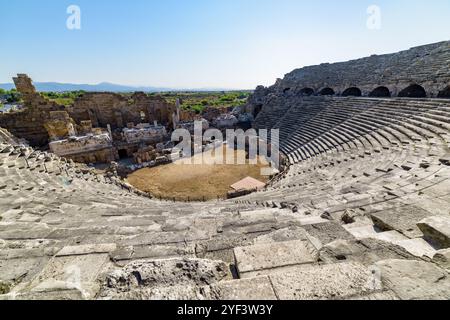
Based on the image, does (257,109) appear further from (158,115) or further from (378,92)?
(378,92)

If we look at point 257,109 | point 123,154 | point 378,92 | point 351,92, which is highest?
point 351,92

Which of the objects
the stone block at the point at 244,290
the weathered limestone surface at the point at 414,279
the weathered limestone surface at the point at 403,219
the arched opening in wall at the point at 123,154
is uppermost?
the weathered limestone surface at the point at 414,279

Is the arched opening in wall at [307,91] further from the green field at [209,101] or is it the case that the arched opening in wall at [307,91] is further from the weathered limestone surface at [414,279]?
the weathered limestone surface at [414,279]

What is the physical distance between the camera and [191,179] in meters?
14.3

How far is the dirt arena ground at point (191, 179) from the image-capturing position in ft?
41.1

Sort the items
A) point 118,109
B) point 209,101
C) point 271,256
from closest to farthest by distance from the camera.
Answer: point 271,256 → point 118,109 → point 209,101

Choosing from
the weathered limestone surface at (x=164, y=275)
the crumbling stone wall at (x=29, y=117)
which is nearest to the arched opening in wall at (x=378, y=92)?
the weathered limestone surface at (x=164, y=275)

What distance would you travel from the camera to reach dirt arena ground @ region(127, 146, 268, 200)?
12523mm

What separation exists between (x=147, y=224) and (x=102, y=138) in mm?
17283

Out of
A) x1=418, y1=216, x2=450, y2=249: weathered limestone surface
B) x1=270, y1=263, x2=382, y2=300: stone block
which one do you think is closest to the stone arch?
x1=418, y1=216, x2=450, y2=249: weathered limestone surface

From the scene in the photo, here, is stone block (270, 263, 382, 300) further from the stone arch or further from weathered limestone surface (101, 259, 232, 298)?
the stone arch

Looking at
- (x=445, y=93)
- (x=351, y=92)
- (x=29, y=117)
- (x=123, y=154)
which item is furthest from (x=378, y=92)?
(x=29, y=117)

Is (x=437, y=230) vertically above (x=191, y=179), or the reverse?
(x=437, y=230)
